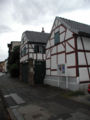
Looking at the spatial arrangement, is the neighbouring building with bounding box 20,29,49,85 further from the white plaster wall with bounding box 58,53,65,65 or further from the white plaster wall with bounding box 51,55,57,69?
the white plaster wall with bounding box 58,53,65,65

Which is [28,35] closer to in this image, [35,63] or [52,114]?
[35,63]


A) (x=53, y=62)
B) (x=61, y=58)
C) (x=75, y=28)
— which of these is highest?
(x=75, y=28)

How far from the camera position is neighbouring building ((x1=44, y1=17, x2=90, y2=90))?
32.3ft

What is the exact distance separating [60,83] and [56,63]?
2308mm

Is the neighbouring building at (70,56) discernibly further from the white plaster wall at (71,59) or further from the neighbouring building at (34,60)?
the neighbouring building at (34,60)

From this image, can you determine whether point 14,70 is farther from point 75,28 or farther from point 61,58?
point 75,28

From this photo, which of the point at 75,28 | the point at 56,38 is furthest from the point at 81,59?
the point at 56,38

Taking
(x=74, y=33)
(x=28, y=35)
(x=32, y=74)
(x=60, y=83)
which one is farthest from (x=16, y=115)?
(x=28, y=35)

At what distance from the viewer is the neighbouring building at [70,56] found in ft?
32.3

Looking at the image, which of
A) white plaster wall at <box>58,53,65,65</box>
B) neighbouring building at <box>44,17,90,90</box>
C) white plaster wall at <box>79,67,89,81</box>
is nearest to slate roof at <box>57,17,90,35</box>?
neighbouring building at <box>44,17,90,90</box>

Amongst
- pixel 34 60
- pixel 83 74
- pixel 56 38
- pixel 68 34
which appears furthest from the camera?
pixel 34 60

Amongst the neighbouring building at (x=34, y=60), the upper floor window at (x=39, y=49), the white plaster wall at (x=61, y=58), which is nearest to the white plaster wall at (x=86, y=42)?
the white plaster wall at (x=61, y=58)

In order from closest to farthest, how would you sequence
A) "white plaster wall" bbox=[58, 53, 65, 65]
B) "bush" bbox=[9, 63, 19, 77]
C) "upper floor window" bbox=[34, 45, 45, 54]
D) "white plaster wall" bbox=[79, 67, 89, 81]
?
"white plaster wall" bbox=[79, 67, 89, 81] → "white plaster wall" bbox=[58, 53, 65, 65] → "upper floor window" bbox=[34, 45, 45, 54] → "bush" bbox=[9, 63, 19, 77]

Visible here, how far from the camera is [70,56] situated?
412 inches
